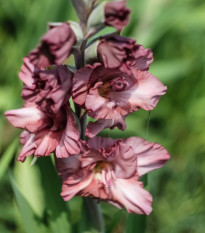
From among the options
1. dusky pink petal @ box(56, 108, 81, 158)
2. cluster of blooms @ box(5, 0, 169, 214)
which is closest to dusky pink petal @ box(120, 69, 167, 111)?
cluster of blooms @ box(5, 0, 169, 214)

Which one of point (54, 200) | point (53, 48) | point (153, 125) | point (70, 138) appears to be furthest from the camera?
point (153, 125)

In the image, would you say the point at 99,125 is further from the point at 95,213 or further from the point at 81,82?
the point at 95,213

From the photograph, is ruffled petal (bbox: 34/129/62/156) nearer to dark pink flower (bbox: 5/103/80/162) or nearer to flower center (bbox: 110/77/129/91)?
dark pink flower (bbox: 5/103/80/162)

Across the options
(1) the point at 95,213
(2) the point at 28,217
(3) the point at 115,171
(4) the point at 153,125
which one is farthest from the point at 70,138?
(4) the point at 153,125

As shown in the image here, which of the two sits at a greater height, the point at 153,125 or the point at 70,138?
the point at 70,138

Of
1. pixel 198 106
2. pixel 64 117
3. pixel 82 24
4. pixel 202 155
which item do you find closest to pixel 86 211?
pixel 64 117
